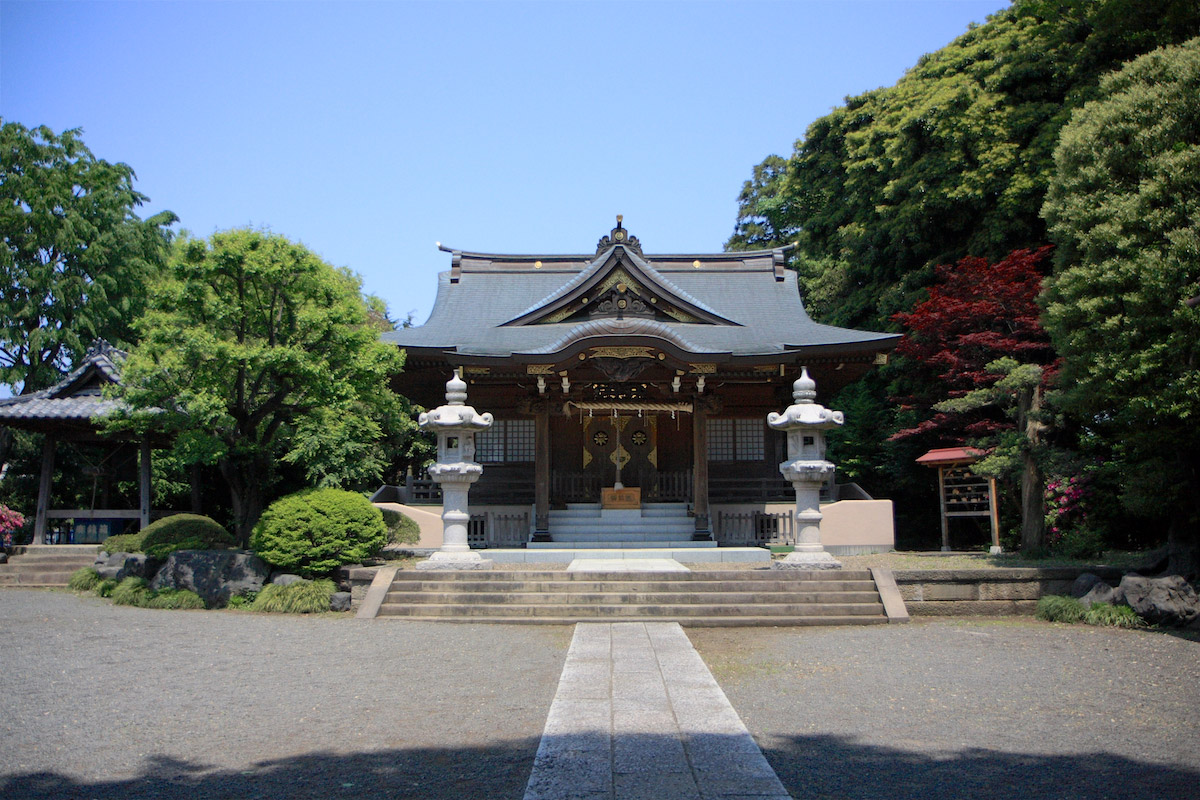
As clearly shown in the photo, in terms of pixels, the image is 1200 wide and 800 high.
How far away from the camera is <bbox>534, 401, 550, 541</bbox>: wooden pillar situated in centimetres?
1509

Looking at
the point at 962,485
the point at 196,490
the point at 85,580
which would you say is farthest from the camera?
the point at 196,490

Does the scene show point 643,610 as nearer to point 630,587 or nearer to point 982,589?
point 630,587

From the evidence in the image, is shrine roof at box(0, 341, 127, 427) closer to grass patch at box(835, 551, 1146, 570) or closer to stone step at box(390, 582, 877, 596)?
stone step at box(390, 582, 877, 596)

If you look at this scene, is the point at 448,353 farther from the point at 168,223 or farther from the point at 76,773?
the point at 168,223

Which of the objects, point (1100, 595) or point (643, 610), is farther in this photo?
point (643, 610)

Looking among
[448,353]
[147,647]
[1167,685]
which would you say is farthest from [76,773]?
[448,353]

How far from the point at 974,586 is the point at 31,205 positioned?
79.6ft

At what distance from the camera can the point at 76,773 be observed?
4094 millimetres

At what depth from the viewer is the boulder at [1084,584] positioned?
971cm

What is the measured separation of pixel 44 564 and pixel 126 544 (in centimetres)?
237

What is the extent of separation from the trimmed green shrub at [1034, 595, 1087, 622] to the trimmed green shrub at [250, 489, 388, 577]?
30.2 ft

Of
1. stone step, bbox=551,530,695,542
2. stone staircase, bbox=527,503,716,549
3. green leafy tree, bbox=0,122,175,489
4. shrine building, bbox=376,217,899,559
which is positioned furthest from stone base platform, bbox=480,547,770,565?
green leafy tree, bbox=0,122,175,489

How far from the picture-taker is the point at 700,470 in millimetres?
15297

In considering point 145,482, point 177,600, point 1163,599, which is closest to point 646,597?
point 1163,599
